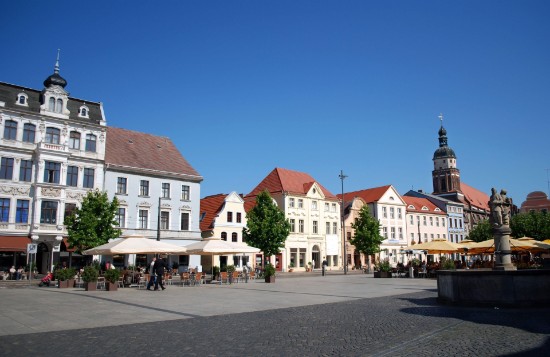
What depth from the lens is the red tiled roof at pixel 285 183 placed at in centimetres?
6081

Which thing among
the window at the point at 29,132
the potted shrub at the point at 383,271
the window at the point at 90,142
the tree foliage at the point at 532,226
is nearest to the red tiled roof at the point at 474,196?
the tree foliage at the point at 532,226

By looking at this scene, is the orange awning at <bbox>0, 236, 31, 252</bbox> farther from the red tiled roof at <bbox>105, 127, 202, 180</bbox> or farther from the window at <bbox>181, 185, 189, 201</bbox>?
the window at <bbox>181, 185, 189, 201</bbox>

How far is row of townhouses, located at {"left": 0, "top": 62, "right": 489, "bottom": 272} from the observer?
125ft

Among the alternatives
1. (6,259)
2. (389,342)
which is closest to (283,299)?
(389,342)

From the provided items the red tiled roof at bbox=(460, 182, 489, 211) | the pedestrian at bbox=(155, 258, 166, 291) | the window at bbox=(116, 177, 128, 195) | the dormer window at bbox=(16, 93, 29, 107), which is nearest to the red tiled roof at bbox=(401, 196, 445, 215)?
the red tiled roof at bbox=(460, 182, 489, 211)

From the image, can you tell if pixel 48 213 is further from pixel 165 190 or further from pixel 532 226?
pixel 532 226

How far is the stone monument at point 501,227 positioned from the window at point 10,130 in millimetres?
37600

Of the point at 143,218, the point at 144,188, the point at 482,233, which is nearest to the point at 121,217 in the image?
the point at 143,218

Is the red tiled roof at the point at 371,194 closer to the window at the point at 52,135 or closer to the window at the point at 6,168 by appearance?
the window at the point at 52,135

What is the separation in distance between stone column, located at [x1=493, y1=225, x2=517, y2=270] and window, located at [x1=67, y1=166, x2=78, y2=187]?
36243mm

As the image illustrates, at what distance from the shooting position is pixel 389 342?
9.05 m

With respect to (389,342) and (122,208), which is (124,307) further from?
(122,208)

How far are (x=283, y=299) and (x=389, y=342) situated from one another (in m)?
9.89

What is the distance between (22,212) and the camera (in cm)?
3781
